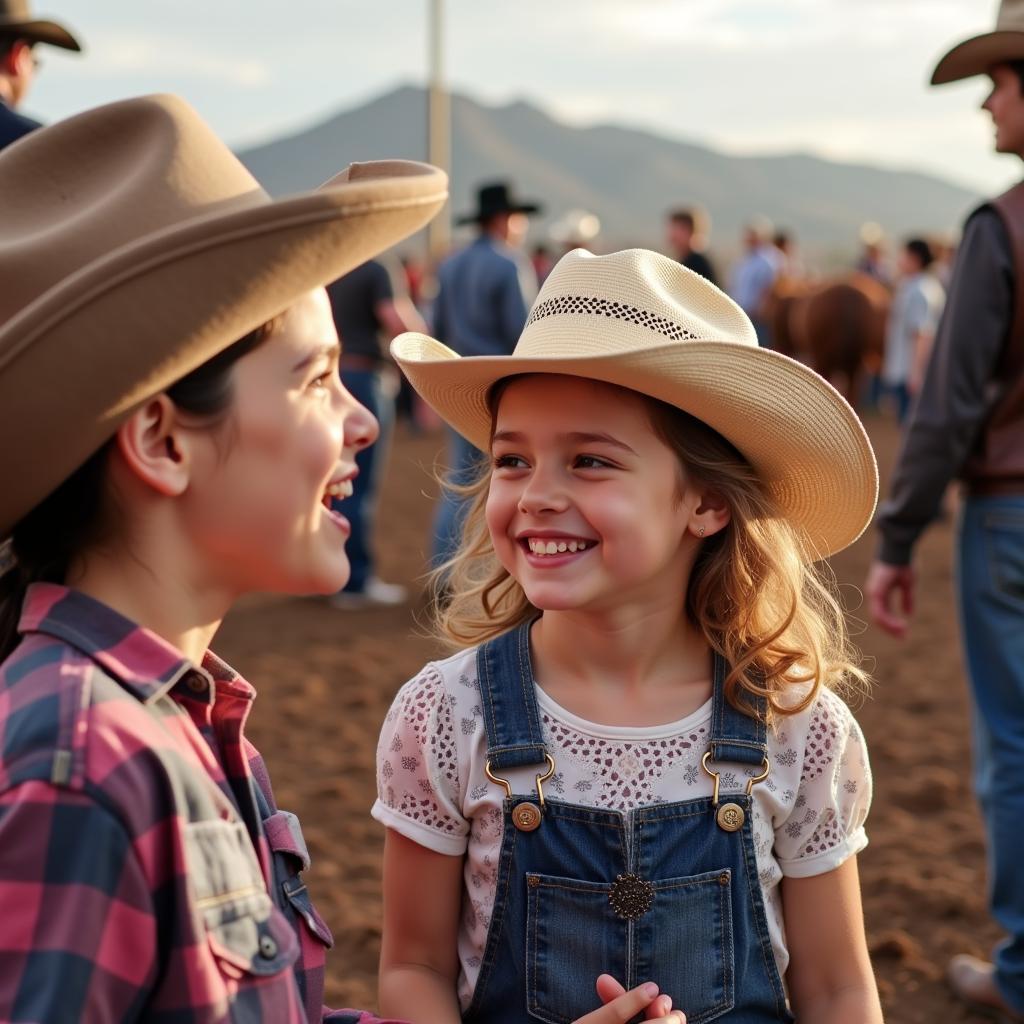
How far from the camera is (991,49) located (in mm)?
3223

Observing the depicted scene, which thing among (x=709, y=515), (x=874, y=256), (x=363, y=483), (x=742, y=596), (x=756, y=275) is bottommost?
(x=874, y=256)

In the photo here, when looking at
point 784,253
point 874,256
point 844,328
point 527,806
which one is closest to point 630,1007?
point 527,806

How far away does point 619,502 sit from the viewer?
1.95 meters

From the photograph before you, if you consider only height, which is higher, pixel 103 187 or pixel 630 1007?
pixel 103 187

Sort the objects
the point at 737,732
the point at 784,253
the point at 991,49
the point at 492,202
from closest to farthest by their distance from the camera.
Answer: the point at 737,732 → the point at 991,49 → the point at 492,202 → the point at 784,253

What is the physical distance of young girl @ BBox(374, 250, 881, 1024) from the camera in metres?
1.91

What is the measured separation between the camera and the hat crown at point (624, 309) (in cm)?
200

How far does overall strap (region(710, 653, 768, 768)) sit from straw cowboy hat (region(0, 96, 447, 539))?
901 millimetres

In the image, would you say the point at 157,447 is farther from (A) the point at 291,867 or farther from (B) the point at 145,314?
(A) the point at 291,867

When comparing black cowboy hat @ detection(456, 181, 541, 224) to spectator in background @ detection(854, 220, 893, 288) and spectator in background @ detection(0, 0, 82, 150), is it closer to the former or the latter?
spectator in background @ detection(0, 0, 82, 150)

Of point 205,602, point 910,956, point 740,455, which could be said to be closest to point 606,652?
point 740,455

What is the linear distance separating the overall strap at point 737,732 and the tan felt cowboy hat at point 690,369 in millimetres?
367

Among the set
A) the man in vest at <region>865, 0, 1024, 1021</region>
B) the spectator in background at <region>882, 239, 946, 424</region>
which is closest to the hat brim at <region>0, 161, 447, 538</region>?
the man in vest at <region>865, 0, 1024, 1021</region>

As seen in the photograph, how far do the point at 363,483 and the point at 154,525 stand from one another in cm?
558
